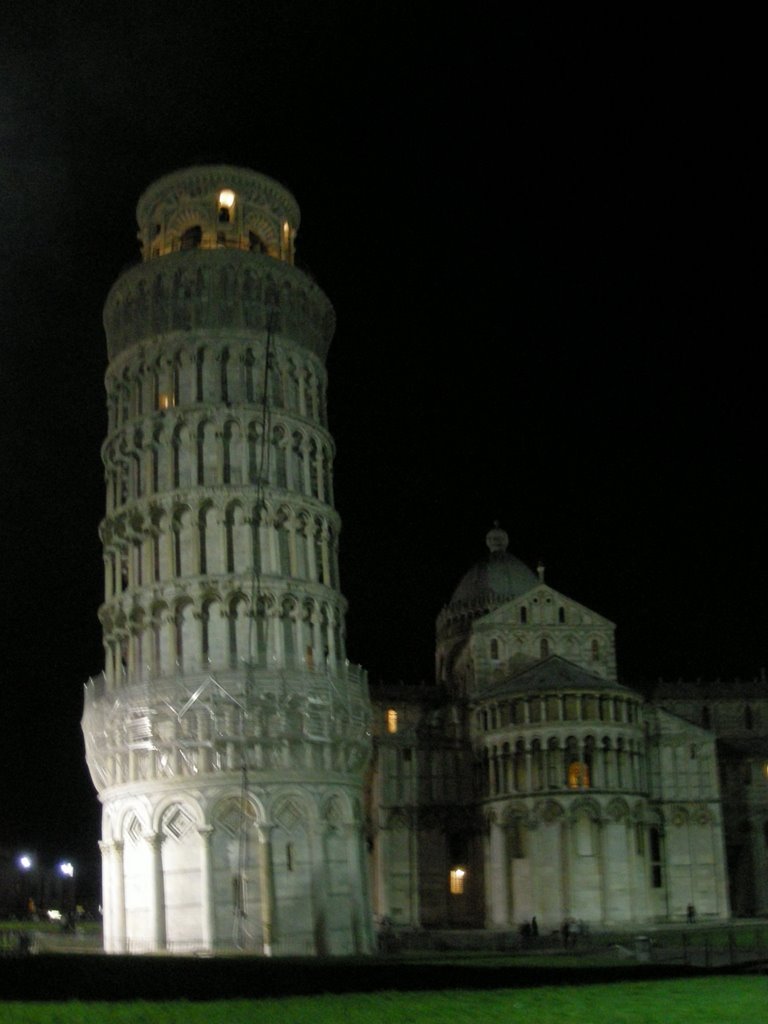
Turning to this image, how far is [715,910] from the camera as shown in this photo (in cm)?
8075

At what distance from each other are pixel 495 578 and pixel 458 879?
73.5ft

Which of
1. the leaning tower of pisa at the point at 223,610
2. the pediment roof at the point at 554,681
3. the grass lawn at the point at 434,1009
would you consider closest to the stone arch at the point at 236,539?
the leaning tower of pisa at the point at 223,610

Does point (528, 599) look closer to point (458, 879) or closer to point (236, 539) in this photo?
point (458, 879)

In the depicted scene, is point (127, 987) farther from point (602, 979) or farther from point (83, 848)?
point (83, 848)

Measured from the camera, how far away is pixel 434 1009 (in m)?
25.2

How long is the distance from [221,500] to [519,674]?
29290mm

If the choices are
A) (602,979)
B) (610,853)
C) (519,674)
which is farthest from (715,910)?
(602,979)

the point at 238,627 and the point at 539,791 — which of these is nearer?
the point at 238,627

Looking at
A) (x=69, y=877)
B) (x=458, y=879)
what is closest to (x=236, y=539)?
(x=458, y=879)

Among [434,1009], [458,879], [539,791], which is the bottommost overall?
[458,879]

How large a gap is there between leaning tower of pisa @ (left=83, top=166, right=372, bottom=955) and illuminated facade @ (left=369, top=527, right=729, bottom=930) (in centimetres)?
2043

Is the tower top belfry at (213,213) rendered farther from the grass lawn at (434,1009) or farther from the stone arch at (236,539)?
the grass lawn at (434,1009)

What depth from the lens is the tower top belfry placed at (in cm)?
6184

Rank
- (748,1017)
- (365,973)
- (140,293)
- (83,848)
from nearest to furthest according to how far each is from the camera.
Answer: (748,1017), (365,973), (140,293), (83,848)
